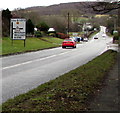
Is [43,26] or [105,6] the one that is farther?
[43,26]

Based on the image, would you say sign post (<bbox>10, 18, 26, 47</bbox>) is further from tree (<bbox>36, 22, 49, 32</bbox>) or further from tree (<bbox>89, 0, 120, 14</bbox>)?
tree (<bbox>36, 22, 49, 32</bbox>)

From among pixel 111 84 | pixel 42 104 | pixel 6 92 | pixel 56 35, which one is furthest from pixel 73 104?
pixel 56 35

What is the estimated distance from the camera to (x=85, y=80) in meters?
9.37

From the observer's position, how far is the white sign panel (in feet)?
116

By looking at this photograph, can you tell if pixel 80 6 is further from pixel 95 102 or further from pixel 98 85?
pixel 95 102

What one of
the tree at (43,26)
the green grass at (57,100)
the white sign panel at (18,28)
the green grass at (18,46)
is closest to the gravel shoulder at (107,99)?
the green grass at (57,100)

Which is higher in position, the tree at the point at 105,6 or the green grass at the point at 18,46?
the tree at the point at 105,6

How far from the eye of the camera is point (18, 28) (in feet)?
117

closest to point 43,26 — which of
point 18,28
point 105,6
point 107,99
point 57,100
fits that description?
point 18,28

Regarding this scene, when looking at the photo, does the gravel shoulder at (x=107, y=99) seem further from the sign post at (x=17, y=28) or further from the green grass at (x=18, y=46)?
the sign post at (x=17, y=28)

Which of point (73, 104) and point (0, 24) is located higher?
point (0, 24)

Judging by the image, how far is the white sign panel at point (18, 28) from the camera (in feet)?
116

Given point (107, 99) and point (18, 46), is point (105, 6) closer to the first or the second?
point (107, 99)

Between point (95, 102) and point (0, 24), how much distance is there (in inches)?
1539
